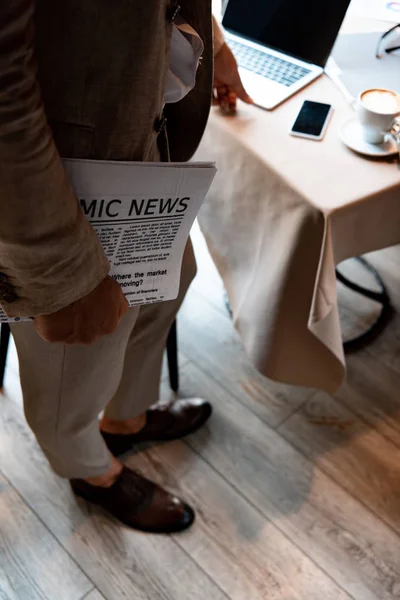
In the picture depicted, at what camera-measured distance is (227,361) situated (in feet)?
5.03

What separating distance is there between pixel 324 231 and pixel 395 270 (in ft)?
3.06

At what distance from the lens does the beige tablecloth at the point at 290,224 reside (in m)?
0.94

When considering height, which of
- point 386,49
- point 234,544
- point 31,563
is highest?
point 386,49

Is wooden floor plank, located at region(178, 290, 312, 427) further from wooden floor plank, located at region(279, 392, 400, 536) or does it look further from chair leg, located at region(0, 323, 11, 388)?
chair leg, located at region(0, 323, 11, 388)

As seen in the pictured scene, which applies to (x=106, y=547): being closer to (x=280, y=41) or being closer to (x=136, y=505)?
(x=136, y=505)

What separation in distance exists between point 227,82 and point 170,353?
63 cm

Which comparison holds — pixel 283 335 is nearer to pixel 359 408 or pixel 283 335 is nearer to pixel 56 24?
pixel 359 408

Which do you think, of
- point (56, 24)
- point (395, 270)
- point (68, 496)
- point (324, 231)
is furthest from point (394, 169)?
point (68, 496)

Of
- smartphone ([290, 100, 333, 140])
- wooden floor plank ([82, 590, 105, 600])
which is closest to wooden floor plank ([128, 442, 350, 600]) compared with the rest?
wooden floor plank ([82, 590, 105, 600])

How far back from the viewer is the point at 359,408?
1446 millimetres

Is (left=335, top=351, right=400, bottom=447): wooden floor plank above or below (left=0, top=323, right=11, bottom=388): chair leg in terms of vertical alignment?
above

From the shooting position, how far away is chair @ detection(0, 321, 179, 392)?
1.33 metres

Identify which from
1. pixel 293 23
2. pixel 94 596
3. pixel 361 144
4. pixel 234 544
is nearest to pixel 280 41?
pixel 293 23

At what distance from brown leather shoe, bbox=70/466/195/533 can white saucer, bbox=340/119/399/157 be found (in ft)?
2.65
